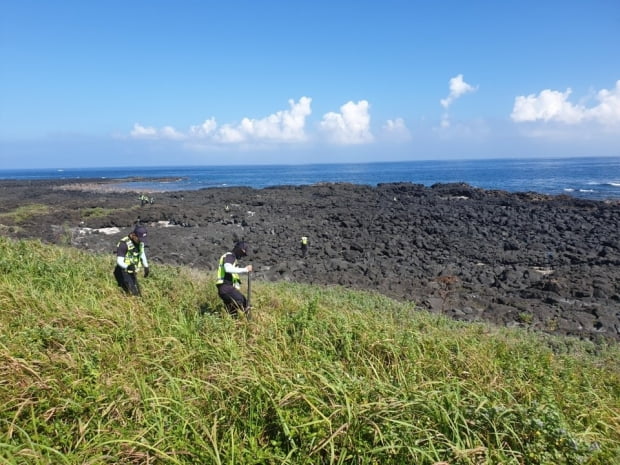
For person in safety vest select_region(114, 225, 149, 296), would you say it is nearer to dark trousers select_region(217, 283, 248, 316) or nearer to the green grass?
the green grass

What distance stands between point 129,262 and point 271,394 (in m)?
5.08

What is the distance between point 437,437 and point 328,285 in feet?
38.4

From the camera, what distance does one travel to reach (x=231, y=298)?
6410 mm

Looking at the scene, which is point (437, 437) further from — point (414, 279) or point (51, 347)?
point (414, 279)

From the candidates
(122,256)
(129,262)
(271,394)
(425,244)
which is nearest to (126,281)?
(129,262)

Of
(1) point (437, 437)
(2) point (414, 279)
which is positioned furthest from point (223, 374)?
(2) point (414, 279)

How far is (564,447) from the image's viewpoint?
2600 mm

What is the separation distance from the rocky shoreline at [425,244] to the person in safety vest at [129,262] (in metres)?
8.34

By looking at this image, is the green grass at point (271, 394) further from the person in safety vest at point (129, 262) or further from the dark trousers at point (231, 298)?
the person in safety vest at point (129, 262)

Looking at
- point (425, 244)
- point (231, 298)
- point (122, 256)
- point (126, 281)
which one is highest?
point (122, 256)

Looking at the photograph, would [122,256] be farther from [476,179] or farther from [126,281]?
[476,179]

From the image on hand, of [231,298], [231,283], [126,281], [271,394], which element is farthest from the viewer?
[126,281]

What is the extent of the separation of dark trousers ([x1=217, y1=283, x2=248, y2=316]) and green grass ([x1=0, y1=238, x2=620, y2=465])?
0.82 metres

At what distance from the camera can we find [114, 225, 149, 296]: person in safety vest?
7.11 metres
